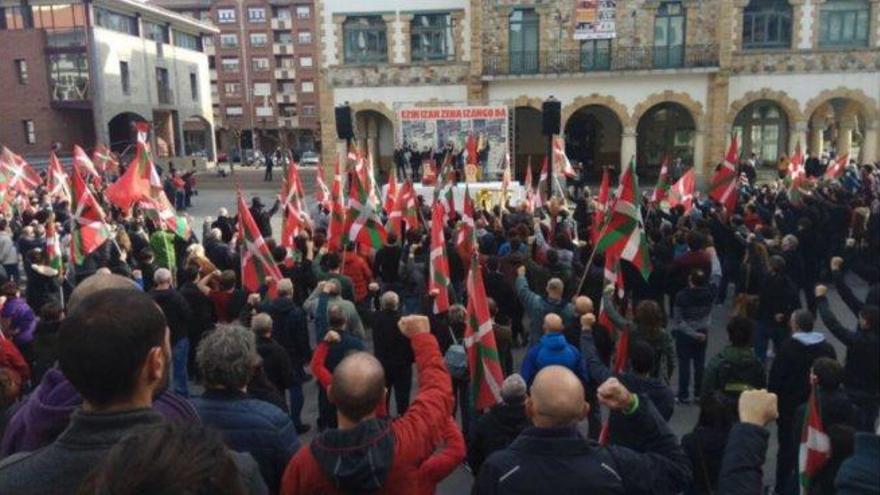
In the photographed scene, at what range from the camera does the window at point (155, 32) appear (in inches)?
1873

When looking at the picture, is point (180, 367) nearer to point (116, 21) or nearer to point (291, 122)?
point (116, 21)

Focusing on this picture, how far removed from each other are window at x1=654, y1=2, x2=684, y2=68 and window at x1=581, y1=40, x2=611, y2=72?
6.08ft

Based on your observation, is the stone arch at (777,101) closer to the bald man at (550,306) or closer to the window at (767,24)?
the window at (767,24)

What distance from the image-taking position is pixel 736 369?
546 centimetres

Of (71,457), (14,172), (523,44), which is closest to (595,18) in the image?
(523,44)

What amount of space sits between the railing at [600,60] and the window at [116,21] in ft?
82.4

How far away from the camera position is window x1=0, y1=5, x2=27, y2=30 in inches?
1650

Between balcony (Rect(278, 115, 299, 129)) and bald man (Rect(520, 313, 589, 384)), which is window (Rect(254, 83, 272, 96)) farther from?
bald man (Rect(520, 313, 589, 384))

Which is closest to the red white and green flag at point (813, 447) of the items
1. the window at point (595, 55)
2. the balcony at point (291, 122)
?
the window at point (595, 55)

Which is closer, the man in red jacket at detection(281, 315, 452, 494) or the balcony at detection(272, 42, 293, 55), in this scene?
the man in red jacket at detection(281, 315, 452, 494)

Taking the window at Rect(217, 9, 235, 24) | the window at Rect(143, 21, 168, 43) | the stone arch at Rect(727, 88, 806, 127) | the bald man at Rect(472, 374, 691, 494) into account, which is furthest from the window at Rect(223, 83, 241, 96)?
the bald man at Rect(472, 374, 691, 494)

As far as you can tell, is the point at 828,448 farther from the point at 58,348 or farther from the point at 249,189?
the point at 249,189

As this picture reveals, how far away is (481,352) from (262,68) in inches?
2875

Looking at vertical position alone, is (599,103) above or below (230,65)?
below
